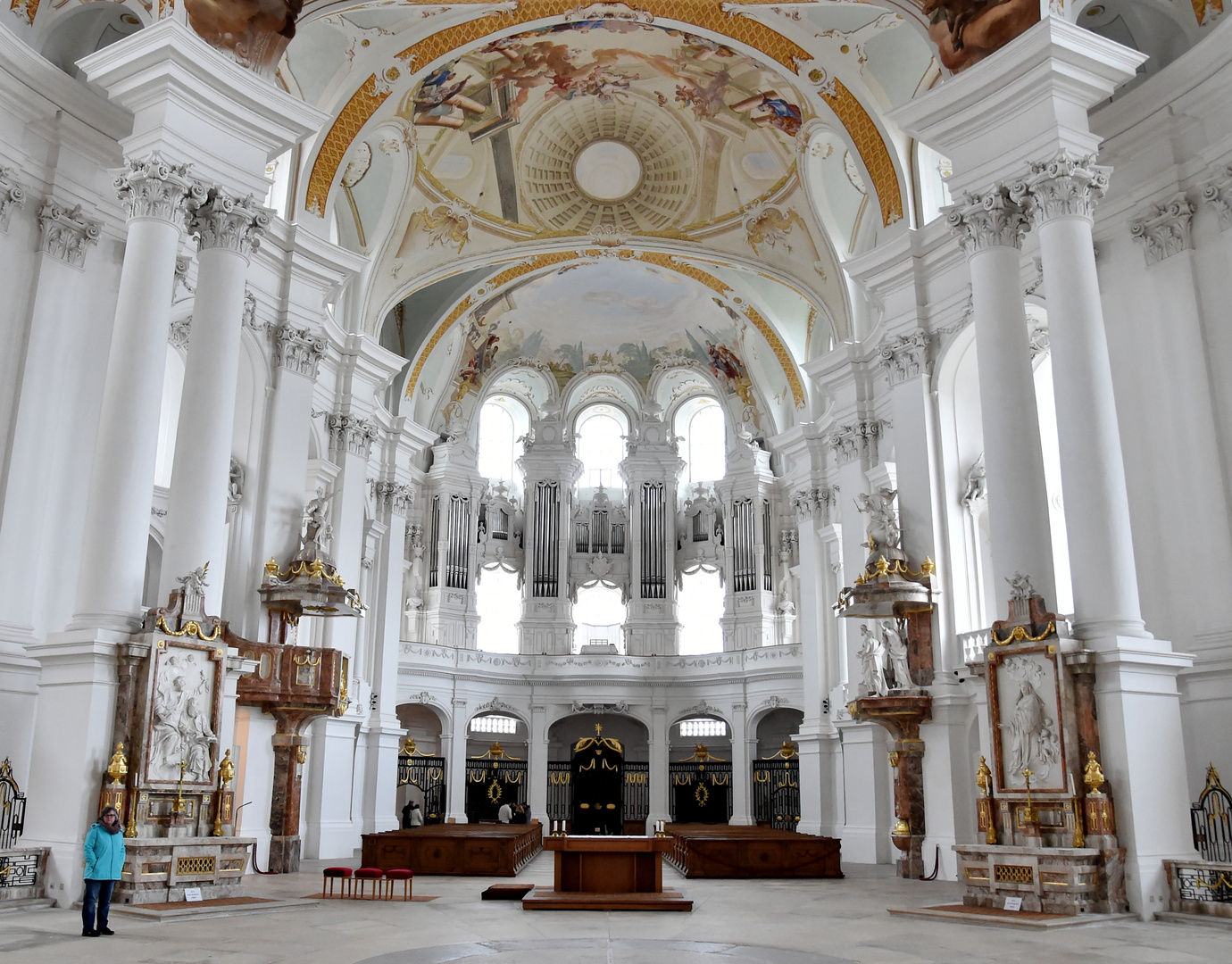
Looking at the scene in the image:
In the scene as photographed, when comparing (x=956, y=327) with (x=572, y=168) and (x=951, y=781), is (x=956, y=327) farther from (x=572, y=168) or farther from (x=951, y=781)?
(x=572, y=168)

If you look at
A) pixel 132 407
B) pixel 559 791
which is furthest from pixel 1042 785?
pixel 559 791

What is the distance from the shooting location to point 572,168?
2306cm

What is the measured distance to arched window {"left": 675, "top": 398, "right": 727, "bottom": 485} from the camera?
101 ft

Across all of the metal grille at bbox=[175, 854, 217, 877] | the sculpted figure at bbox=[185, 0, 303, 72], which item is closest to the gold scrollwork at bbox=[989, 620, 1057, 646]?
the metal grille at bbox=[175, 854, 217, 877]

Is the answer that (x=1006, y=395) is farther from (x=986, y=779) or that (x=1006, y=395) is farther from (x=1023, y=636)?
(x=986, y=779)

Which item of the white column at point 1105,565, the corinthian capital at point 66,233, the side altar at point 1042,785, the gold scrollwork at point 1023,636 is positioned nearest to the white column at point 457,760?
the corinthian capital at point 66,233

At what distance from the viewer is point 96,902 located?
8.42 meters

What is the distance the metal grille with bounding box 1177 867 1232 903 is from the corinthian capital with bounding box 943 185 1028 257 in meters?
6.53

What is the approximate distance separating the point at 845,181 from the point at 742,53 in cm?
357

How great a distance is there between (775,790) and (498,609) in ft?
27.7

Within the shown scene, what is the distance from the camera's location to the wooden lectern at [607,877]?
10.8 metres

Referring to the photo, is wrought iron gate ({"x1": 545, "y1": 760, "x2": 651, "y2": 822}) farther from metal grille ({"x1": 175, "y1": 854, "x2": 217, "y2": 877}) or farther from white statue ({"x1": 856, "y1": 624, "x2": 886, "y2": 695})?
metal grille ({"x1": 175, "y1": 854, "x2": 217, "y2": 877})

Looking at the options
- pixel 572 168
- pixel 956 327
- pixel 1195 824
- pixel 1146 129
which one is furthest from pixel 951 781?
pixel 572 168

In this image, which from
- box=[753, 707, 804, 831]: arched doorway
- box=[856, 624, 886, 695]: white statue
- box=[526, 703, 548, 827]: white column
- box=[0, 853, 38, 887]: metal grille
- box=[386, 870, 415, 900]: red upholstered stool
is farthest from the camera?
box=[526, 703, 548, 827]: white column
